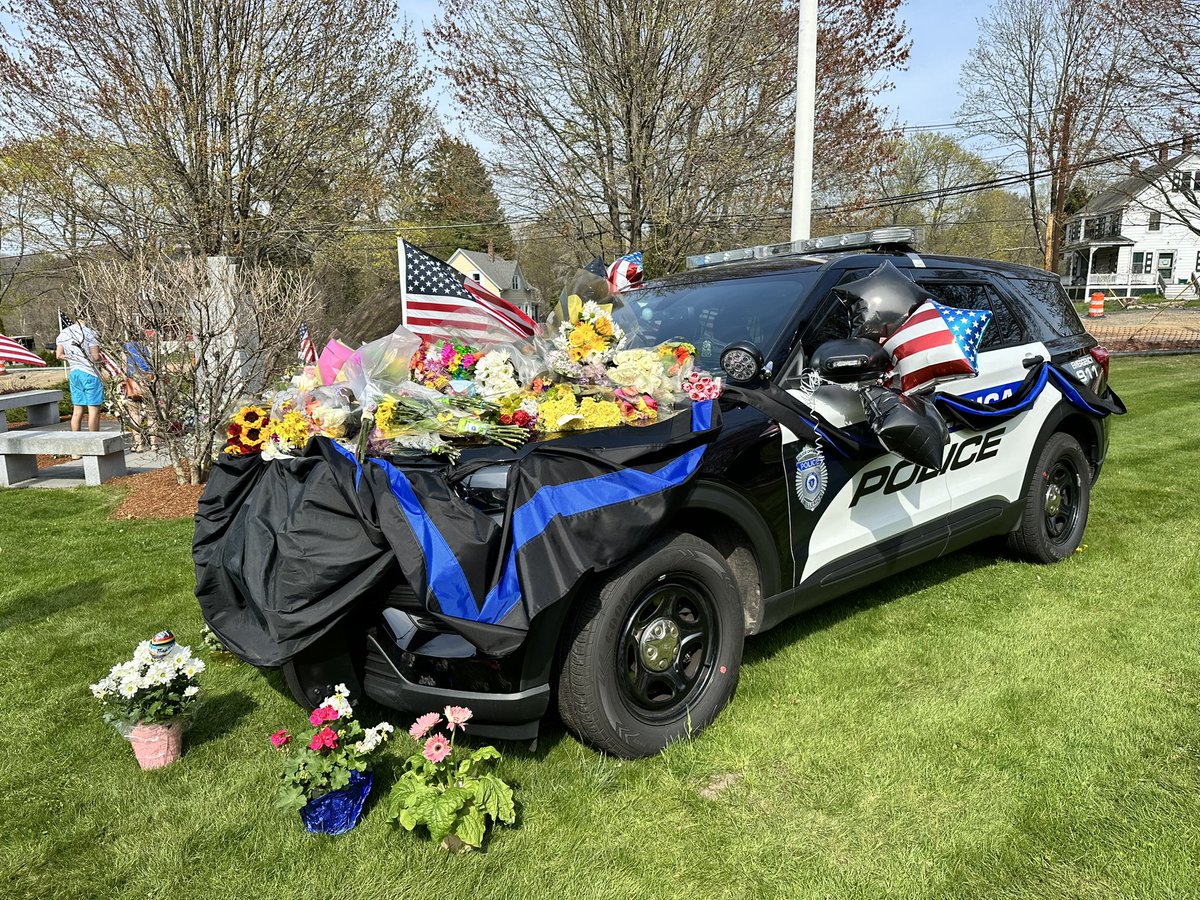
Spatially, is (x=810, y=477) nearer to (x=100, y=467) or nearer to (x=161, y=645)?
(x=161, y=645)

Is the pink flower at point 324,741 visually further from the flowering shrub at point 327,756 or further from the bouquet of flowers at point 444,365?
the bouquet of flowers at point 444,365

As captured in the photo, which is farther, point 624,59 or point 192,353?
point 624,59

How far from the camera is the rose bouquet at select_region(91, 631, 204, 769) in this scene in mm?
3006

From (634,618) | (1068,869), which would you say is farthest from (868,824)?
(634,618)

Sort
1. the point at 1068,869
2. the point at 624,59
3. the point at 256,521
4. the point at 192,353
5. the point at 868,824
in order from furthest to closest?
the point at 624,59 → the point at 192,353 → the point at 256,521 → the point at 868,824 → the point at 1068,869

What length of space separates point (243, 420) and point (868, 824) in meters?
2.69

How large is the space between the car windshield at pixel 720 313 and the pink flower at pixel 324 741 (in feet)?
6.27

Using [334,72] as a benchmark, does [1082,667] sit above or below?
below

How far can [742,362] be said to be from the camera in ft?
10.9

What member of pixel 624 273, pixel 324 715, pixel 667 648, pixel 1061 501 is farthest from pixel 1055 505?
pixel 324 715

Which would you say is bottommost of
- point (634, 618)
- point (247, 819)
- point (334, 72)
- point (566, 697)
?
point (247, 819)

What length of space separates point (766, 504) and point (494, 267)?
49.4m

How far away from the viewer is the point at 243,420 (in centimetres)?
318

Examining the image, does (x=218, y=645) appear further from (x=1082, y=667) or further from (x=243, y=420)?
(x=1082, y=667)
